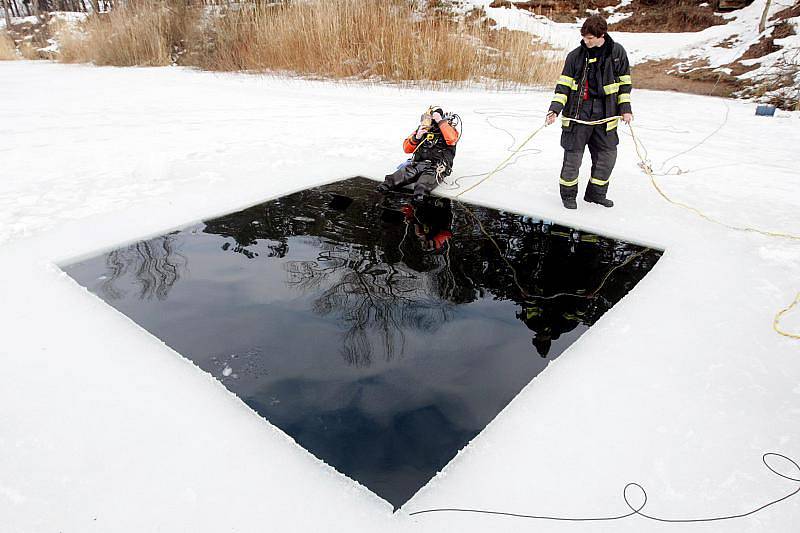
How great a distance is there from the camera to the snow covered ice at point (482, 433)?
1.27 meters

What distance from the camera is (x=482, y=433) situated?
1.48 m

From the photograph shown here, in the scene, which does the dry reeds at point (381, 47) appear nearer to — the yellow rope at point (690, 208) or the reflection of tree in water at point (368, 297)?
the yellow rope at point (690, 208)

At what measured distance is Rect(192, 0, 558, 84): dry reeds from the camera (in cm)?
802

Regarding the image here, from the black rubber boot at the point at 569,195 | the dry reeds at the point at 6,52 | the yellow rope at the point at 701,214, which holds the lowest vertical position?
the yellow rope at the point at 701,214

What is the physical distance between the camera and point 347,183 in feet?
12.4

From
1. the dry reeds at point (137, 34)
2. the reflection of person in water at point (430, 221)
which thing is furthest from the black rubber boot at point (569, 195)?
the dry reeds at point (137, 34)

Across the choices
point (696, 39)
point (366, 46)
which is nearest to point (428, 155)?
point (366, 46)

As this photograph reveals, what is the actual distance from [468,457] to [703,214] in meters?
2.73

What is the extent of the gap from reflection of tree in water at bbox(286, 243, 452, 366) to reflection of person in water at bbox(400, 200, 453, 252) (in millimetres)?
339

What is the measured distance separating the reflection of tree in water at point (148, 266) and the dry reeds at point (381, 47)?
6.44 metres

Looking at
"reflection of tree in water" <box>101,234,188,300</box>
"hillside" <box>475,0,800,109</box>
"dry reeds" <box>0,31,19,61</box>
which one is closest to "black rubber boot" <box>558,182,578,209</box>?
"reflection of tree in water" <box>101,234,188,300</box>

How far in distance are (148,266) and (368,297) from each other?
1.20 m

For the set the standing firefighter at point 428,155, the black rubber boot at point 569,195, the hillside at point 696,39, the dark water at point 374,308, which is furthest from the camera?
the hillside at point 696,39

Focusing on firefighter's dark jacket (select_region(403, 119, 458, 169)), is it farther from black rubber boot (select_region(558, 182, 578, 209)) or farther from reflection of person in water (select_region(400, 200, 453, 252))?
black rubber boot (select_region(558, 182, 578, 209))
